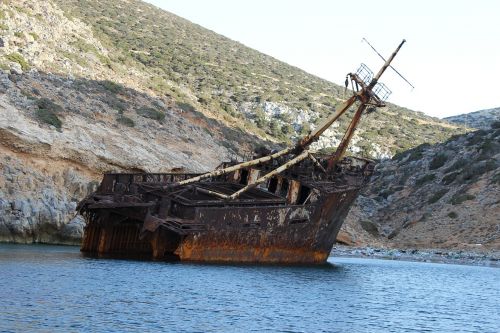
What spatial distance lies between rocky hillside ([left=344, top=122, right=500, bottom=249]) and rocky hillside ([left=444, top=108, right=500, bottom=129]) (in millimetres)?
48303

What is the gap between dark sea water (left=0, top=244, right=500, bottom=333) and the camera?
20844 mm

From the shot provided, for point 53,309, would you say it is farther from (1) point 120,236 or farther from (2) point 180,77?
(2) point 180,77

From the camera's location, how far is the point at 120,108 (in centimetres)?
5622

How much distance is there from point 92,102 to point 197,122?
456 inches

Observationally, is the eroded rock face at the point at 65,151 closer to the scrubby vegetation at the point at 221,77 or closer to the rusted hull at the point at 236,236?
the rusted hull at the point at 236,236

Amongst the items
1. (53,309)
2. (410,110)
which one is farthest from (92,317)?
(410,110)

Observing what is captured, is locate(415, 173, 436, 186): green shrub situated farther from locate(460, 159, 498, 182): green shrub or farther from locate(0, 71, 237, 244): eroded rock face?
locate(0, 71, 237, 244): eroded rock face

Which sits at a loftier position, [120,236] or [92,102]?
[92,102]

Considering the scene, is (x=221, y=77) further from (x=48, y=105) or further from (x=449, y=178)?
(x=48, y=105)

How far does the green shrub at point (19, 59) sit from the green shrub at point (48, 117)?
6.77 meters

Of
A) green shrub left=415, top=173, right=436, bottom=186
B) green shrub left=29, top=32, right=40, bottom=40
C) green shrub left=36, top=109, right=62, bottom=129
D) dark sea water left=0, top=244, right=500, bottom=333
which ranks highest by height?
green shrub left=29, top=32, right=40, bottom=40

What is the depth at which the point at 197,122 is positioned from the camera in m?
63.8

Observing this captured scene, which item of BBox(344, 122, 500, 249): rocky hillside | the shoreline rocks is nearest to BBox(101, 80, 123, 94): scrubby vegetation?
BBox(344, 122, 500, 249): rocky hillside

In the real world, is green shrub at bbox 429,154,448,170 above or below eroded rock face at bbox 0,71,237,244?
above
